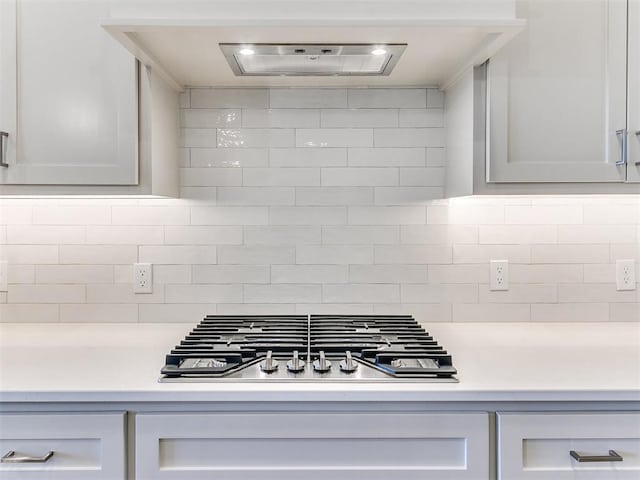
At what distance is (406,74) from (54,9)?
1.10 metres

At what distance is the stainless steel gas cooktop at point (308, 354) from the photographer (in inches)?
47.8

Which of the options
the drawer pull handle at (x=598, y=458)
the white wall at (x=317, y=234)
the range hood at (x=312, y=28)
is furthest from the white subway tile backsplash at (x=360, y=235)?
the drawer pull handle at (x=598, y=458)

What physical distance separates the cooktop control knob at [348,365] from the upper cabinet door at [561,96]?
69 cm

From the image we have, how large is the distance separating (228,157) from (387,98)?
620 mm

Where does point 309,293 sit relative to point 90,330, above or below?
above

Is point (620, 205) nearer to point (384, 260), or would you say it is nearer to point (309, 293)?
point (384, 260)

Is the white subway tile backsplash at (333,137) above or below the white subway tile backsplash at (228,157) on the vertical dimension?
above

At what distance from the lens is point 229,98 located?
1885 millimetres

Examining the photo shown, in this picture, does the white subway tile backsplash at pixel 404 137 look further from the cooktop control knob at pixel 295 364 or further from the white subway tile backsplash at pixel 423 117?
the cooktop control knob at pixel 295 364

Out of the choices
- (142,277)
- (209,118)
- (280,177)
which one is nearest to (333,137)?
(280,177)

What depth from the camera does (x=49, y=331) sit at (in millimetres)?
1771

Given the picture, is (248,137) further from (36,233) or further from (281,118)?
(36,233)

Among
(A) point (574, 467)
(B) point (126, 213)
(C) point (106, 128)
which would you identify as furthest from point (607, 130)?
(B) point (126, 213)

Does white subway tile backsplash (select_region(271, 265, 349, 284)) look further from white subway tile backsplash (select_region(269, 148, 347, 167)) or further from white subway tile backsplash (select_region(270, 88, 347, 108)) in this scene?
white subway tile backsplash (select_region(270, 88, 347, 108))
